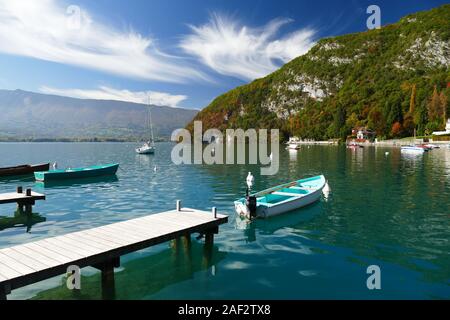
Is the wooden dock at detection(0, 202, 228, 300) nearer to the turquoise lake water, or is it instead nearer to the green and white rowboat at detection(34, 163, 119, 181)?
the turquoise lake water

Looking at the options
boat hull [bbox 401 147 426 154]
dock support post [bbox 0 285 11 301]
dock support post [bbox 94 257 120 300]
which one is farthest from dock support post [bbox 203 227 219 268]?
boat hull [bbox 401 147 426 154]

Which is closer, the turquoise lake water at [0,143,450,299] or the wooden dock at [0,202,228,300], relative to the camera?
the wooden dock at [0,202,228,300]

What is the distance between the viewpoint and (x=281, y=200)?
28.4m

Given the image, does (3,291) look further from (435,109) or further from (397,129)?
(435,109)

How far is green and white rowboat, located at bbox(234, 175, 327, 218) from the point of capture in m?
23.7

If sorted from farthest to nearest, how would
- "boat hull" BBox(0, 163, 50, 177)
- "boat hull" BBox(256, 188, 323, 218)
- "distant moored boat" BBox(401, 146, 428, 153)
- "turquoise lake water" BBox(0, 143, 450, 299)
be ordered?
"distant moored boat" BBox(401, 146, 428, 153)
"boat hull" BBox(0, 163, 50, 177)
"boat hull" BBox(256, 188, 323, 218)
"turquoise lake water" BBox(0, 143, 450, 299)

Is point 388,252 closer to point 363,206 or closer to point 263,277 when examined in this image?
point 263,277

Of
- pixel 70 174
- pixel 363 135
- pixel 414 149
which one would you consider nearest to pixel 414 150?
pixel 414 149

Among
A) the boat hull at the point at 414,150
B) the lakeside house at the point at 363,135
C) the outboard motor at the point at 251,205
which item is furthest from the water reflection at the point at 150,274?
the lakeside house at the point at 363,135

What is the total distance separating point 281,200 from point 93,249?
1829cm

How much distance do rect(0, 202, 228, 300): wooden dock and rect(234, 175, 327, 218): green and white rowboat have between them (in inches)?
234
